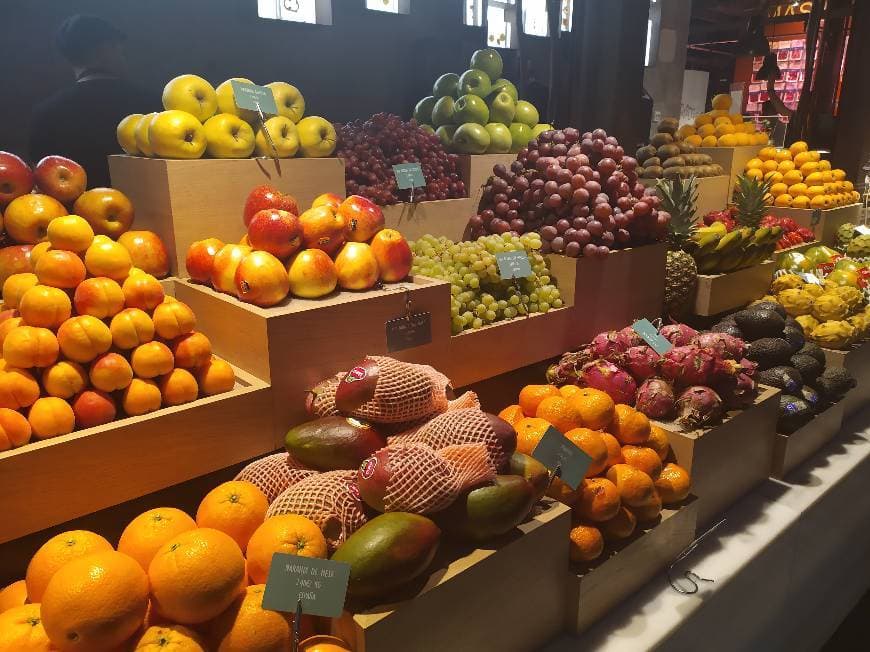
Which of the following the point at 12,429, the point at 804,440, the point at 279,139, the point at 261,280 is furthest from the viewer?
the point at 804,440

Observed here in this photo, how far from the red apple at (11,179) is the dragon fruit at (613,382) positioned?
64.5 inches

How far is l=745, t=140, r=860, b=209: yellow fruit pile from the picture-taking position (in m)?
4.19

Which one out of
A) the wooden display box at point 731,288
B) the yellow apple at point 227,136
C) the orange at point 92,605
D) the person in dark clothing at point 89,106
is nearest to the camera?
the orange at point 92,605

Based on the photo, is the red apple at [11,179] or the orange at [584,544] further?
the red apple at [11,179]

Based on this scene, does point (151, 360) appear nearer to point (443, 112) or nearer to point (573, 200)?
point (573, 200)

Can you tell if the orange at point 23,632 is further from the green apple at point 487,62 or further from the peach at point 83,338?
the green apple at point 487,62

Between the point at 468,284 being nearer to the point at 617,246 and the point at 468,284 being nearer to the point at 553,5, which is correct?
the point at 617,246

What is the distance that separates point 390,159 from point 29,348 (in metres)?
1.64

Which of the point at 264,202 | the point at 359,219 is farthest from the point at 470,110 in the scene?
the point at 264,202

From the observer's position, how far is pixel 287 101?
84.1 inches

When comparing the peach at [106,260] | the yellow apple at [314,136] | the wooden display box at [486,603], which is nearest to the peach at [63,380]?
the peach at [106,260]

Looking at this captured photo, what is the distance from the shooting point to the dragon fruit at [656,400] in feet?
6.15

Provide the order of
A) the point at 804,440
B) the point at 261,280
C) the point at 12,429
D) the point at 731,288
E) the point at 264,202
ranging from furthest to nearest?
1. the point at 731,288
2. the point at 804,440
3. the point at 264,202
4. the point at 261,280
5. the point at 12,429

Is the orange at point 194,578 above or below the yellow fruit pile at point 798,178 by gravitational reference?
below
